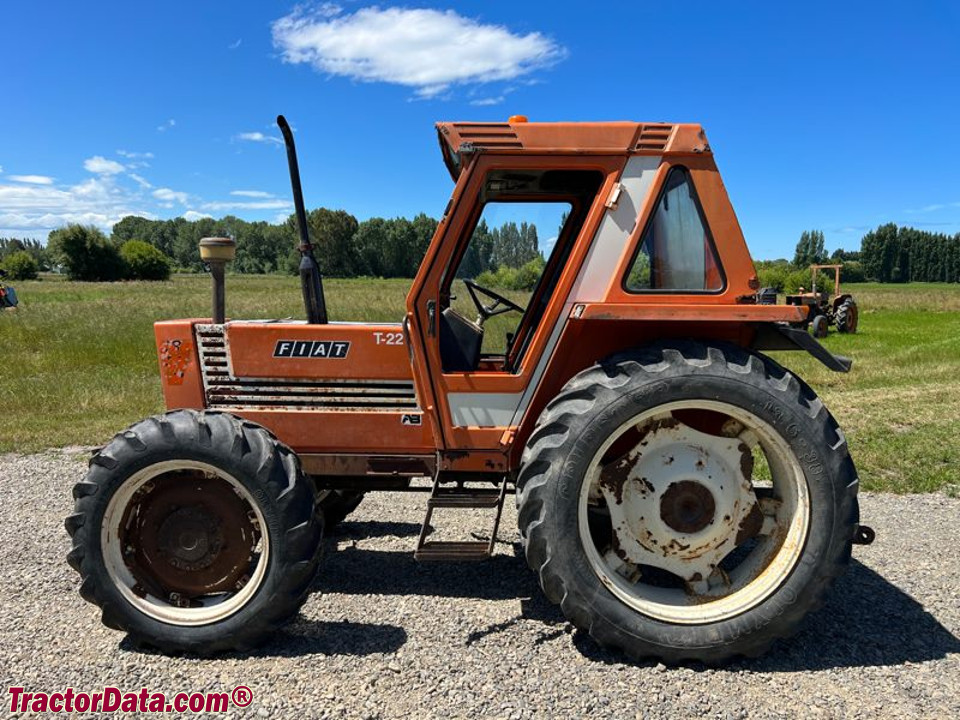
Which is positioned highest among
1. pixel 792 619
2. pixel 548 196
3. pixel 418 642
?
pixel 548 196

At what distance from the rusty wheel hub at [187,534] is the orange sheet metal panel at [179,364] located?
541 mm

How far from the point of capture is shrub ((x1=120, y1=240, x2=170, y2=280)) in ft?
196

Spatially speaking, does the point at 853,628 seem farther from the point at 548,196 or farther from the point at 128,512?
the point at 128,512

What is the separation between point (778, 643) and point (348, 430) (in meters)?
2.44

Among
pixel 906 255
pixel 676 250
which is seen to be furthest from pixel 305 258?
pixel 906 255

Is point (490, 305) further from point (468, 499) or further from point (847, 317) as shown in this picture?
point (847, 317)

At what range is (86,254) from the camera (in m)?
56.8

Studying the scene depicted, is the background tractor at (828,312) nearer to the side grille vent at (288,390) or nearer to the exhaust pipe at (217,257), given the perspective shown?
the side grille vent at (288,390)

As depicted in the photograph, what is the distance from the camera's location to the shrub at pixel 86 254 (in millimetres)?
55125

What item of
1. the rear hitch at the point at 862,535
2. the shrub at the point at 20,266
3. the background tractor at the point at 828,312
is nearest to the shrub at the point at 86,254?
the shrub at the point at 20,266

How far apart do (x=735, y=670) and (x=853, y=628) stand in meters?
0.82

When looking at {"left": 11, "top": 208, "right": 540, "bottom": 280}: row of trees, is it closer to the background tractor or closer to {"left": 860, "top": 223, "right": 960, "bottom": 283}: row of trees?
the background tractor

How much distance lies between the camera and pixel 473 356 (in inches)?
141

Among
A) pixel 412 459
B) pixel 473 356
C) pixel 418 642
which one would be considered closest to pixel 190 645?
pixel 418 642
